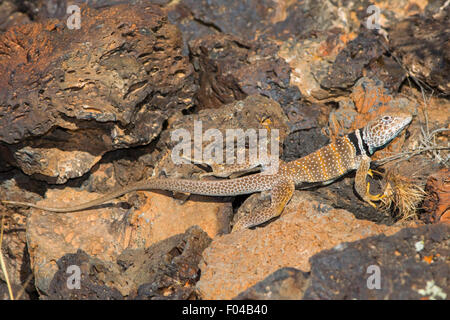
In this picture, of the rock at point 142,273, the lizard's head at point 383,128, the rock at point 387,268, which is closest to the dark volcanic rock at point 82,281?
the rock at point 142,273

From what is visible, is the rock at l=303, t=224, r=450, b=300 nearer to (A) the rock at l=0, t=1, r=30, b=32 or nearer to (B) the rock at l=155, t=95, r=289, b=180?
(B) the rock at l=155, t=95, r=289, b=180

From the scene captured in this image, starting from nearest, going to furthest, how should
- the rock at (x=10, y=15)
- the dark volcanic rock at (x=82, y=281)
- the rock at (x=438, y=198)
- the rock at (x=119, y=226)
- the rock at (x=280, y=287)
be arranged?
the rock at (x=280, y=287) → the dark volcanic rock at (x=82, y=281) → the rock at (x=438, y=198) → the rock at (x=119, y=226) → the rock at (x=10, y=15)

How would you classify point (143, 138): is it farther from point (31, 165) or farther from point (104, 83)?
Result: point (31, 165)

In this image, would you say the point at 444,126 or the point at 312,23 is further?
the point at 312,23

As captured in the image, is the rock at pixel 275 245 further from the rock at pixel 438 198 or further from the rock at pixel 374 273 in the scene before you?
the rock at pixel 438 198

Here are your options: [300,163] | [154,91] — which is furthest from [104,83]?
[300,163]

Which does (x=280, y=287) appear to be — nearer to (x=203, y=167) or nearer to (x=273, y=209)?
(x=273, y=209)

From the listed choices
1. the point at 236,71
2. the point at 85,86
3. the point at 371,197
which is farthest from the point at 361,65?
the point at 85,86
